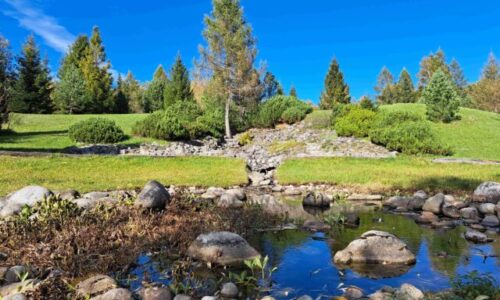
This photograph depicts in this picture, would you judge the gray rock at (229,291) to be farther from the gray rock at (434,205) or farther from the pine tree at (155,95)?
the pine tree at (155,95)

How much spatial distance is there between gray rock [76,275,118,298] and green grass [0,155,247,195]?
9164 millimetres

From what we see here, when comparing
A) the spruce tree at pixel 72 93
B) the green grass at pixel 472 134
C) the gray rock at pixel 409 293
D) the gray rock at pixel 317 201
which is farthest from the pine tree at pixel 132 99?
the gray rock at pixel 409 293

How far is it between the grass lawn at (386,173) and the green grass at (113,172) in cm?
288

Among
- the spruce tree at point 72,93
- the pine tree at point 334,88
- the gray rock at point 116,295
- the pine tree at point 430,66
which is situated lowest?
the gray rock at point 116,295

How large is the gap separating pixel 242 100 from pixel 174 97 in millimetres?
12940

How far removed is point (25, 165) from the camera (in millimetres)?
17750

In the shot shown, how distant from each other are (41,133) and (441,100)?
33.4 m

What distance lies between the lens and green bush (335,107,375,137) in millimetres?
31791

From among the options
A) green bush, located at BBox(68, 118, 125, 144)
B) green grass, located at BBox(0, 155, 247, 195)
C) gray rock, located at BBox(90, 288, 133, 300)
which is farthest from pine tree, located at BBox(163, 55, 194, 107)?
gray rock, located at BBox(90, 288, 133, 300)

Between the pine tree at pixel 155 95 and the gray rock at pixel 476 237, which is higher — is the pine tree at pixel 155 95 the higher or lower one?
the higher one

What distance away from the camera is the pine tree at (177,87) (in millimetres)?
51406

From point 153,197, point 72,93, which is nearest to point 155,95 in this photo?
point 72,93

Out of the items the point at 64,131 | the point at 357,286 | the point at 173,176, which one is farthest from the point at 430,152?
the point at 64,131

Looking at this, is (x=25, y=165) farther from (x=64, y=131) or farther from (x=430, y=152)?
(x=430, y=152)
